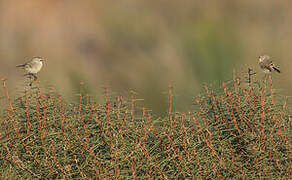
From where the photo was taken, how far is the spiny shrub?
17.1 feet

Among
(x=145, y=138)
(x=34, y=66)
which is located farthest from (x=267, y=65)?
(x=34, y=66)

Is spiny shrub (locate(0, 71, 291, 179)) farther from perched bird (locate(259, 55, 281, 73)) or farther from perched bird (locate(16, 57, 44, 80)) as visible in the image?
perched bird (locate(16, 57, 44, 80))

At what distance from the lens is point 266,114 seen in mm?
5859

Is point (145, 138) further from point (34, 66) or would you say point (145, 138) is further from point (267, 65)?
point (34, 66)

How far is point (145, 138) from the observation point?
18.2ft

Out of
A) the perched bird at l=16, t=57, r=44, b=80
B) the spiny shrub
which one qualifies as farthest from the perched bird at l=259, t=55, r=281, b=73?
the perched bird at l=16, t=57, r=44, b=80

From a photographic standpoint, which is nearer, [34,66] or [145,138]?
[145,138]

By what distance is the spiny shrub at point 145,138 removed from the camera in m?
5.22

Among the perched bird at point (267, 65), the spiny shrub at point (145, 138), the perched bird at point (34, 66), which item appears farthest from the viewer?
the perched bird at point (34, 66)

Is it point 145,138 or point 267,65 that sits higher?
point 267,65

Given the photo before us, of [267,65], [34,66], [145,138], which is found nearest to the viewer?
[145,138]

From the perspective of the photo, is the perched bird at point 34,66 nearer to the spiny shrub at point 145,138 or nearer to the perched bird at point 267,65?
the spiny shrub at point 145,138

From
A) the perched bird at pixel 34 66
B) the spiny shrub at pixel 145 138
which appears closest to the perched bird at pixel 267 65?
the spiny shrub at pixel 145 138

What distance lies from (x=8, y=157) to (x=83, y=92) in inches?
49.8
